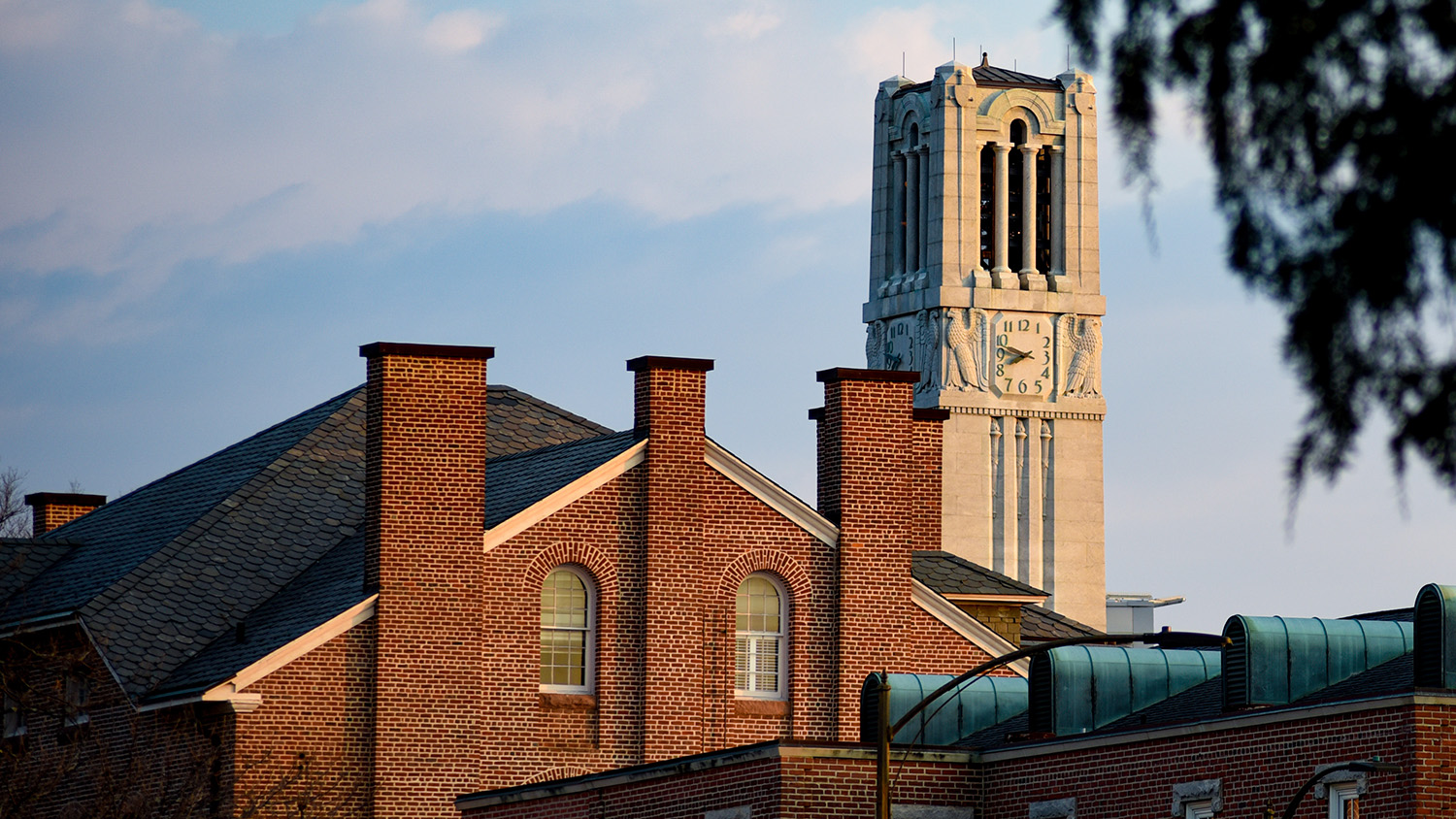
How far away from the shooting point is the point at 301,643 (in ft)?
132

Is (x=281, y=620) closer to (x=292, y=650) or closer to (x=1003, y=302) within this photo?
(x=292, y=650)

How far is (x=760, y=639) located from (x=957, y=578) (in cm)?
748

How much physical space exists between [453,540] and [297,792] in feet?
15.2

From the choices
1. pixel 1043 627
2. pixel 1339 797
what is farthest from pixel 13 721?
pixel 1339 797

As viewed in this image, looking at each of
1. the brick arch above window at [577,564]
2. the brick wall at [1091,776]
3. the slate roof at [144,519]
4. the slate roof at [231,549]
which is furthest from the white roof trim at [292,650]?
the slate roof at [144,519]

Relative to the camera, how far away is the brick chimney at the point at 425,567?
40.9m

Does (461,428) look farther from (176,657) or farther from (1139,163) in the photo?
(1139,163)

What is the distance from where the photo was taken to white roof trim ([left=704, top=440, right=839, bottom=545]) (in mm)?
43719

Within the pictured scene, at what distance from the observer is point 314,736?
40281 mm

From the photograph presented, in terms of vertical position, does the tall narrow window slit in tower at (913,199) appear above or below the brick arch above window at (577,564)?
above

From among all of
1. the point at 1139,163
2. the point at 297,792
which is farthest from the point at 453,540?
the point at 1139,163

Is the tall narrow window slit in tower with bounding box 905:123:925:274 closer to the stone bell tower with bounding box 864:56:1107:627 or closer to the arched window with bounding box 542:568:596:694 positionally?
the stone bell tower with bounding box 864:56:1107:627

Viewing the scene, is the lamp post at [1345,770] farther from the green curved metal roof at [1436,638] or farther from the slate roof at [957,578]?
the slate roof at [957,578]

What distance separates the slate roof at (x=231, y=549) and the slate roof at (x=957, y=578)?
6.67 metres
